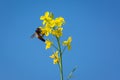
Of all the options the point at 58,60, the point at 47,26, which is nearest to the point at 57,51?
the point at 58,60

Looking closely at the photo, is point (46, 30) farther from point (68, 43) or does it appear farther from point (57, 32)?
point (68, 43)

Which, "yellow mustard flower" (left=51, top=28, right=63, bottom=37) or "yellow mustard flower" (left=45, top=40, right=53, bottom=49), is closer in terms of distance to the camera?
"yellow mustard flower" (left=51, top=28, right=63, bottom=37)

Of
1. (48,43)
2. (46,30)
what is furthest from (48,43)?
(46,30)

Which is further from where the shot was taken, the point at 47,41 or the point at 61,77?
the point at 47,41

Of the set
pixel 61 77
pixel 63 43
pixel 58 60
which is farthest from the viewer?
pixel 63 43

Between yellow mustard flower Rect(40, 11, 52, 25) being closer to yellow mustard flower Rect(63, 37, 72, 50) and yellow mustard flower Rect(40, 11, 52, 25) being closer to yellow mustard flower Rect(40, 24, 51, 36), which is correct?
yellow mustard flower Rect(40, 24, 51, 36)

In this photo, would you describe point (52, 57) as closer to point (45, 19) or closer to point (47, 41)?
point (47, 41)

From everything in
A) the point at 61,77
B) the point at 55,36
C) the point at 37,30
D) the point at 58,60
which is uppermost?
the point at 37,30

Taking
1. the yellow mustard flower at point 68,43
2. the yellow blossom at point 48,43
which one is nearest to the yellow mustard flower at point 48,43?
the yellow blossom at point 48,43

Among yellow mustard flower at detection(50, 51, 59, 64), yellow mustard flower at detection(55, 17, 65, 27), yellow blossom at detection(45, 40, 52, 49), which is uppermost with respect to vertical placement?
yellow mustard flower at detection(55, 17, 65, 27)

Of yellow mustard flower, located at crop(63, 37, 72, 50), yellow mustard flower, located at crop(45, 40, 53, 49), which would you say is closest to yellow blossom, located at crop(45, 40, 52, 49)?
yellow mustard flower, located at crop(45, 40, 53, 49)

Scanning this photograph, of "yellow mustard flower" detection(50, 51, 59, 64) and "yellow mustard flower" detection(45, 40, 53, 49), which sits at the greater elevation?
"yellow mustard flower" detection(45, 40, 53, 49)
